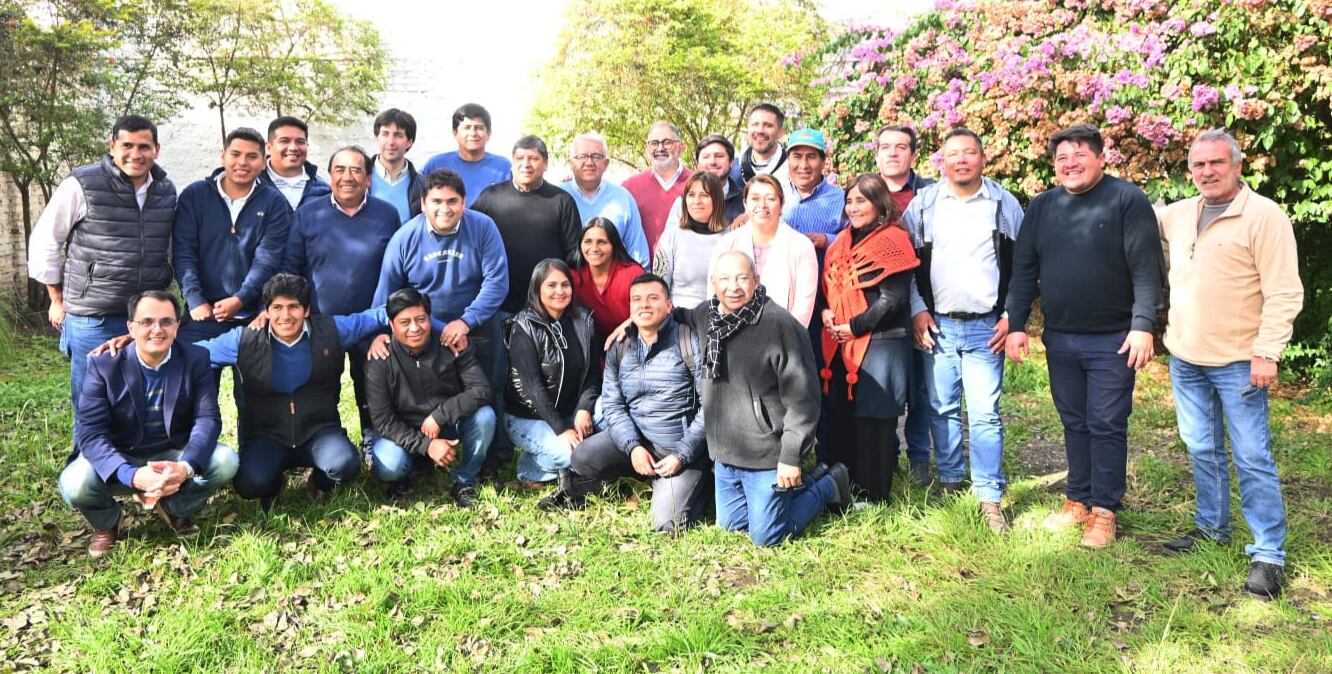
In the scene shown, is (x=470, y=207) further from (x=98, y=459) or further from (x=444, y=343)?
(x=98, y=459)

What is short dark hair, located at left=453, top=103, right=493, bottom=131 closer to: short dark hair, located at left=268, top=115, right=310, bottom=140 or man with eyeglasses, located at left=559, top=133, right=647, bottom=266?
man with eyeglasses, located at left=559, top=133, right=647, bottom=266

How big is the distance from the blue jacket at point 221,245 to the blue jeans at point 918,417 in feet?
11.6

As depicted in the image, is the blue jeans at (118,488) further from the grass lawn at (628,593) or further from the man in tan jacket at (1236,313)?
the man in tan jacket at (1236,313)

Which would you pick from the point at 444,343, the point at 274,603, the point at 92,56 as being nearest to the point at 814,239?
the point at 444,343

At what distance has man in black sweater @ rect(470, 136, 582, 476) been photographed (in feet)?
17.1

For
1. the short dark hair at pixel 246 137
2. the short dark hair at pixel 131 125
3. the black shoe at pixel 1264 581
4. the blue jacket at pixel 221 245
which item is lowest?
the black shoe at pixel 1264 581

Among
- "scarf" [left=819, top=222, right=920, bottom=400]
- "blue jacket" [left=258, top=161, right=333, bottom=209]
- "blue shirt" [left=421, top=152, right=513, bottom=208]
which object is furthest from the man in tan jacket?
"blue jacket" [left=258, top=161, right=333, bottom=209]

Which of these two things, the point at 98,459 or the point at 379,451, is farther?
the point at 379,451

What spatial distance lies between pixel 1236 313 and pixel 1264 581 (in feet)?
3.70

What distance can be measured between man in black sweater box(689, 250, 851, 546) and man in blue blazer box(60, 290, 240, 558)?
2457 millimetres

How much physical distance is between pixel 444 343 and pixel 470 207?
105 centimetres

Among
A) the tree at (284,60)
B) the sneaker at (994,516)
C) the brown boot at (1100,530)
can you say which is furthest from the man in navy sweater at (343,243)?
the tree at (284,60)

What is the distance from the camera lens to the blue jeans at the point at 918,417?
4957 mm

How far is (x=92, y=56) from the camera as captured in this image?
36.0ft
